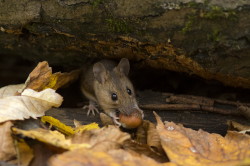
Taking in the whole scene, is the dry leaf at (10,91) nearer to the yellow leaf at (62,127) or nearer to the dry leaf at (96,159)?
the yellow leaf at (62,127)

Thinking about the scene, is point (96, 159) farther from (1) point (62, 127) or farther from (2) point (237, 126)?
(2) point (237, 126)

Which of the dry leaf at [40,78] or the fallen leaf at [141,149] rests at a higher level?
the dry leaf at [40,78]

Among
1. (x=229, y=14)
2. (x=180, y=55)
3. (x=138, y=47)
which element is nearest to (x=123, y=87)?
(x=138, y=47)

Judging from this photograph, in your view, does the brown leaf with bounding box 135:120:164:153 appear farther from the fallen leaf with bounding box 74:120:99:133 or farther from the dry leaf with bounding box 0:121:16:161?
the dry leaf with bounding box 0:121:16:161

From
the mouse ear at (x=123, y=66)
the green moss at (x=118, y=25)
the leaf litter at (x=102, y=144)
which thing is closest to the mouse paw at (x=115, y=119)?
the leaf litter at (x=102, y=144)

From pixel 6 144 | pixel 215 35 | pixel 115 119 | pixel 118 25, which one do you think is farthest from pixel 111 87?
pixel 6 144

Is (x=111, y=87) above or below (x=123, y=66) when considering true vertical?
below
